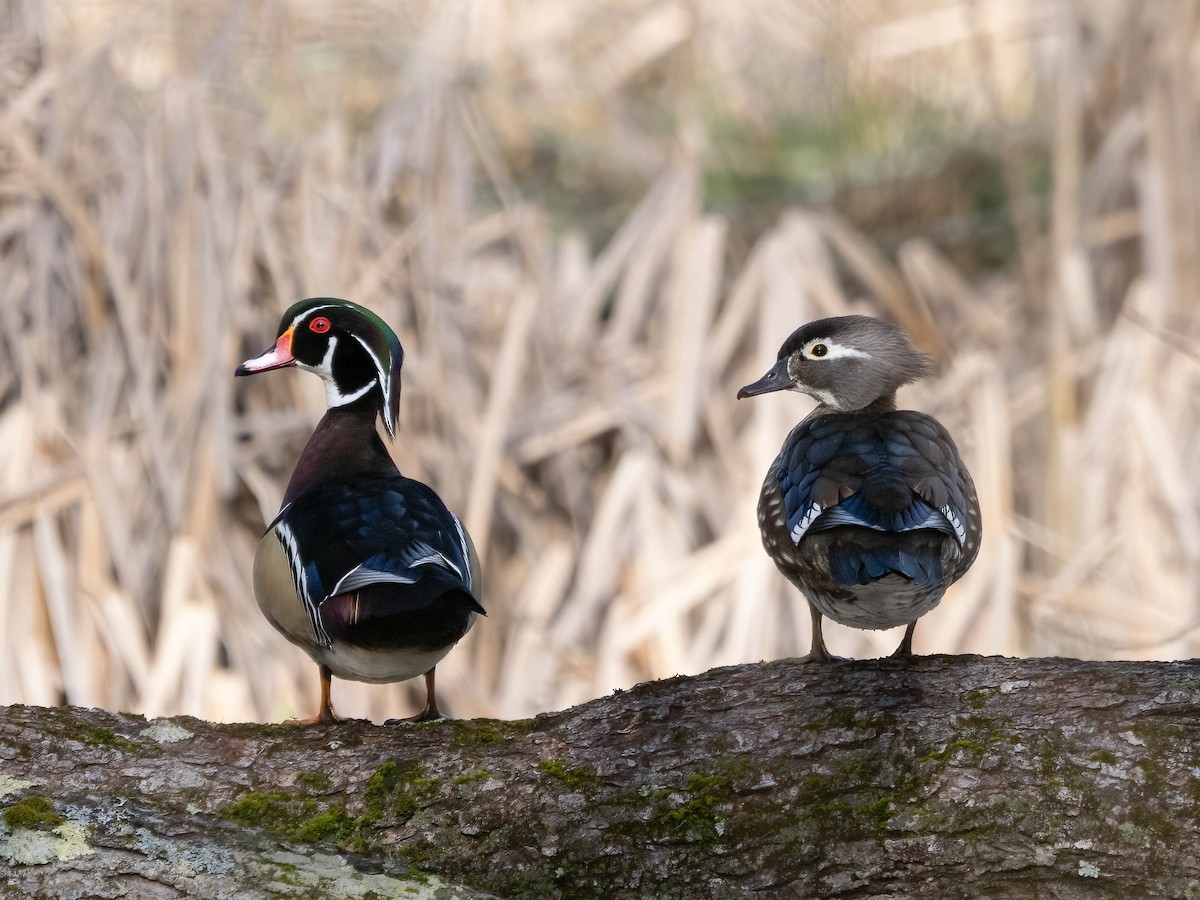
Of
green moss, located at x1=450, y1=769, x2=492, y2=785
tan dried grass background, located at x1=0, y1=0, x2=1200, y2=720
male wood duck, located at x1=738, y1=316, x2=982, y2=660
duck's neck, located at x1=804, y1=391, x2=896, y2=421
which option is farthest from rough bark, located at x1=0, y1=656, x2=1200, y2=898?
tan dried grass background, located at x1=0, y1=0, x2=1200, y2=720

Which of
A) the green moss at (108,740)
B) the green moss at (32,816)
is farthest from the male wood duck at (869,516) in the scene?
the green moss at (32,816)

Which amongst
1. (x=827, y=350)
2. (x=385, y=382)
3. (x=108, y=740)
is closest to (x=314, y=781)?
(x=108, y=740)

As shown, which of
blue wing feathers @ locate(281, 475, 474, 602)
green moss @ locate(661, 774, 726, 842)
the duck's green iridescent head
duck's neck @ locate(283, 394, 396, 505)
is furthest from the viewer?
the duck's green iridescent head

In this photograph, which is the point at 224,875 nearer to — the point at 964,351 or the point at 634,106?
the point at 964,351

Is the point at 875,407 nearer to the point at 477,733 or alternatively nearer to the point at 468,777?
the point at 477,733

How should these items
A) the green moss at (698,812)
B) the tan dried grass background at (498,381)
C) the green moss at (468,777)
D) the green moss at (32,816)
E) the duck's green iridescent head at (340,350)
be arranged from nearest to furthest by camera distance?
the green moss at (32,816)
the green moss at (698,812)
the green moss at (468,777)
the duck's green iridescent head at (340,350)
the tan dried grass background at (498,381)

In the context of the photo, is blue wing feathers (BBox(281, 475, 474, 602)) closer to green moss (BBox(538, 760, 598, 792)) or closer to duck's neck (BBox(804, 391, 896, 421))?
green moss (BBox(538, 760, 598, 792))

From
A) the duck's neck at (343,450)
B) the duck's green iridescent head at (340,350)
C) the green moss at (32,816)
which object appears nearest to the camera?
the green moss at (32,816)

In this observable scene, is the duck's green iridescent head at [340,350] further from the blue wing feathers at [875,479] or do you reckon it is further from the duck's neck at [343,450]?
the blue wing feathers at [875,479]

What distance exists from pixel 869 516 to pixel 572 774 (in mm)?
781

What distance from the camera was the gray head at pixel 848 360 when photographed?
3383 millimetres

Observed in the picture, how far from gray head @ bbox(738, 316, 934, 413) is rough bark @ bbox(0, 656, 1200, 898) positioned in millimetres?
1140

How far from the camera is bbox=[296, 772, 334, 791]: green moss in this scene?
226 cm

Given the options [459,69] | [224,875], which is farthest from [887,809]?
[459,69]
